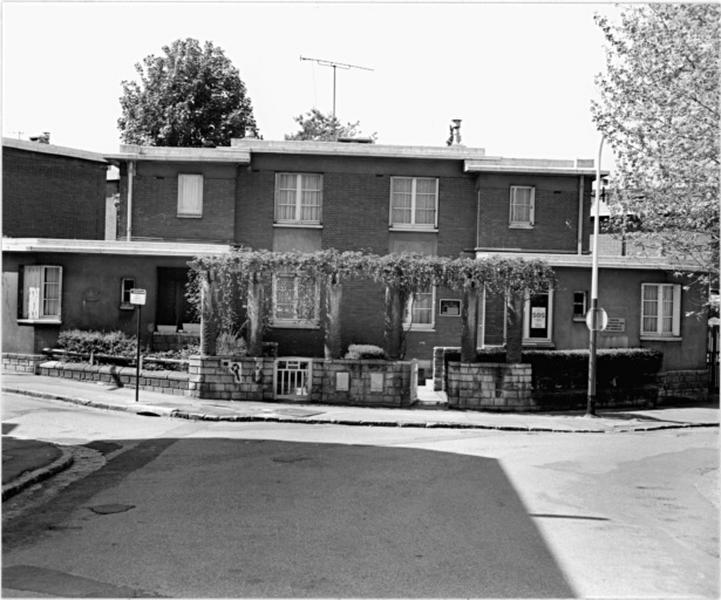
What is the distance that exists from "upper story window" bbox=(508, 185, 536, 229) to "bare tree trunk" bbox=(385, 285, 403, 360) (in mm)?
7590

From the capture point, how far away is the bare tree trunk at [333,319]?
23.0 m

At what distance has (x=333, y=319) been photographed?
75.9 feet

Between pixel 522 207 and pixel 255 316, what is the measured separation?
35.0 ft

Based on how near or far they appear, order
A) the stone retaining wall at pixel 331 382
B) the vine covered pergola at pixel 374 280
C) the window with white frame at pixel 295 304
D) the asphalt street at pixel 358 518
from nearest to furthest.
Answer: the asphalt street at pixel 358 518 → the vine covered pergola at pixel 374 280 → the stone retaining wall at pixel 331 382 → the window with white frame at pixel 295 304

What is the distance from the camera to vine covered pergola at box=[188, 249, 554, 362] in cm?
2267

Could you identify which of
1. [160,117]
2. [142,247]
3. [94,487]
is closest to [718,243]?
[94,487]

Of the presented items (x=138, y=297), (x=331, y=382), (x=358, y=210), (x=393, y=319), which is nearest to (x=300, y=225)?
(x=358, y=210)

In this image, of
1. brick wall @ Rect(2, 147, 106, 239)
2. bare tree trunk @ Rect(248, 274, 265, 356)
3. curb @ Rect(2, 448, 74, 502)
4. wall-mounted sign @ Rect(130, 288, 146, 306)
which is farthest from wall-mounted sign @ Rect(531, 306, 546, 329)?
brick wall @ Rect(2, 147, 106, 239)

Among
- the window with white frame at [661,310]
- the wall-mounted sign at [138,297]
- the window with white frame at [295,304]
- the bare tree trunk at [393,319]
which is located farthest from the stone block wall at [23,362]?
the window with white frame at [661,310]

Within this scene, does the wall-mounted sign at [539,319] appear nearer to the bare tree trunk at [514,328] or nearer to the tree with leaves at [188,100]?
the bare tree trunk at [514,328]

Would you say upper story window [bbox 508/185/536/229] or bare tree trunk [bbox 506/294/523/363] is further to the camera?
upper story window [bbox 508/185/536/229]

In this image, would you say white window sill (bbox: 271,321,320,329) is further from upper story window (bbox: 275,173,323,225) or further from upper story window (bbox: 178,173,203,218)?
upper story window (bbox: 178,173,203,218)

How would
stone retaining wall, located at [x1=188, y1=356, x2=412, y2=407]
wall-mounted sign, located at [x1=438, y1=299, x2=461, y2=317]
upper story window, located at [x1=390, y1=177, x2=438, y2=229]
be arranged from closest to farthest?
stone retaining wall, located at [x1=188, y1=356, x2=412, y2=407]
wall-mounted sign, located at [x1=438, y1=299, x2=461, y2=317]
upper story window, located at [x1=390, y1=177, x2=438, y2=229]

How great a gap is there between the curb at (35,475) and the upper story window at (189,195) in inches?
590
